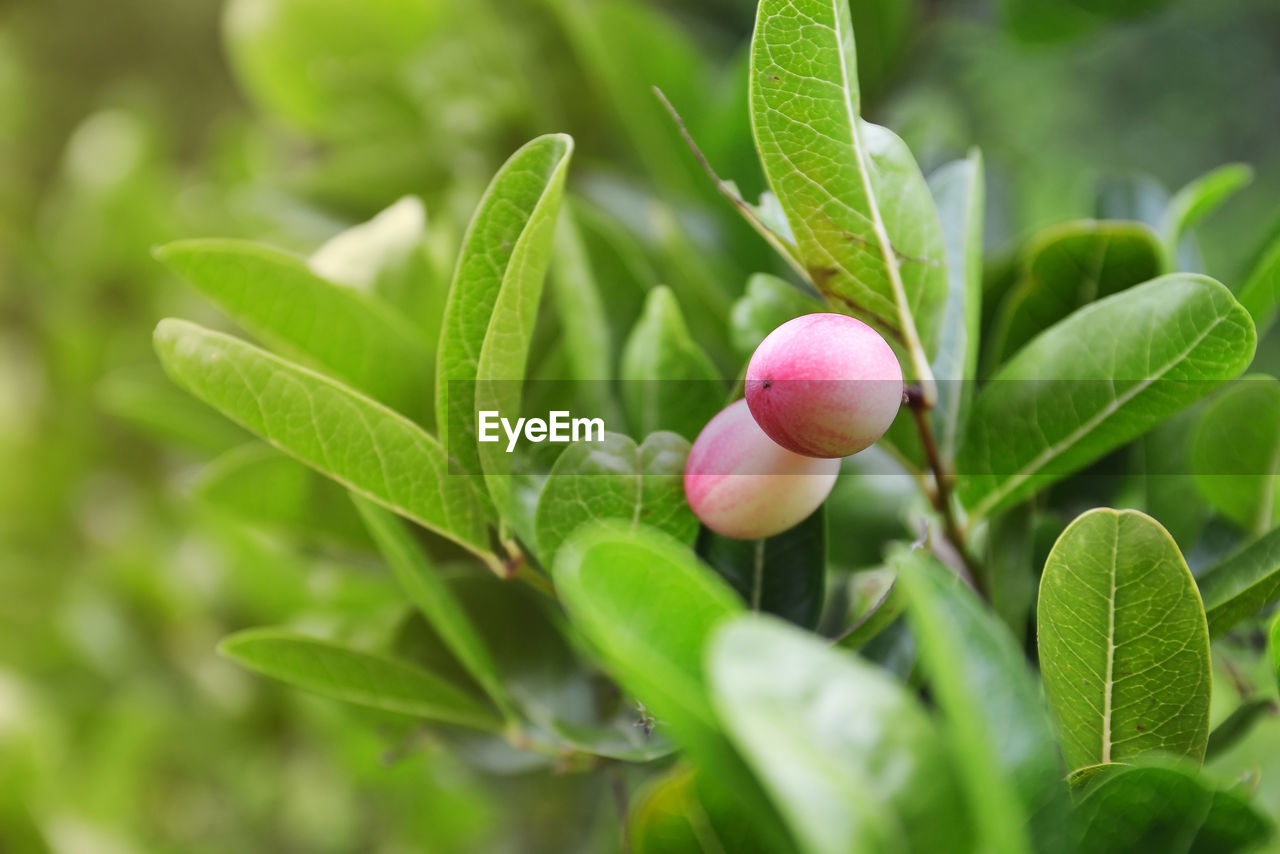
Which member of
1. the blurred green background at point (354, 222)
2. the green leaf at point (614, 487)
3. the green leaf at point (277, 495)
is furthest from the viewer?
the blurred green background at point (354, 222)

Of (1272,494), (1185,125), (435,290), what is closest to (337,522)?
(435,290)

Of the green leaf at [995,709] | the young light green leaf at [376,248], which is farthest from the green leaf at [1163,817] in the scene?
the young light green leaf at [376,248]

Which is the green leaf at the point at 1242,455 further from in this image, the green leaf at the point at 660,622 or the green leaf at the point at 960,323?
the green leaf at the point at 660,622

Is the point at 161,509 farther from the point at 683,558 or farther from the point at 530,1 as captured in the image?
the point at 683,558

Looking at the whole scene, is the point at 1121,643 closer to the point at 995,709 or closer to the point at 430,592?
the point at 995,709

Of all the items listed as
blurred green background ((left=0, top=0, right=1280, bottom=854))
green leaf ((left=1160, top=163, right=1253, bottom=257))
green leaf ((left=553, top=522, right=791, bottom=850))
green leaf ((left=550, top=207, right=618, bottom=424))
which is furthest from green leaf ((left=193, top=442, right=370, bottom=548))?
green leaf ((left=1160, top=163, right=1253, bottom=257))

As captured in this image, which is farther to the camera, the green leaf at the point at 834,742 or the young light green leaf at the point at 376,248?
the young light green leaf at the point at 376,248

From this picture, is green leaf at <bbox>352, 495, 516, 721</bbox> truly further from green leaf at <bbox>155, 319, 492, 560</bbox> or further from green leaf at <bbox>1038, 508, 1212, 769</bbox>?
green leaf at <bbox>1038, 508, 1212, 769</bbox>
